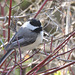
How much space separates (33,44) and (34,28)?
22 cm

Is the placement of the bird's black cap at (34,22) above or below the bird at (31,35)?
above

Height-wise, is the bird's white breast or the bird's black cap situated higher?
the bird's black cap

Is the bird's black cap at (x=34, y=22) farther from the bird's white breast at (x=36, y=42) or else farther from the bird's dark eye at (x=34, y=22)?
the bird's white breast at (x=36, y=42)

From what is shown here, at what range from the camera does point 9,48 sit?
1905 millimetres

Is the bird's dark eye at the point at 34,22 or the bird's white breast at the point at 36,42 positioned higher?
the bird's dark eye at the point at 34,22

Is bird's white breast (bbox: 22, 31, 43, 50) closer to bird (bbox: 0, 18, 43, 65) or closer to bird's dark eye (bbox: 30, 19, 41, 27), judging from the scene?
bird (bbox: 0, 18, 43, 65)

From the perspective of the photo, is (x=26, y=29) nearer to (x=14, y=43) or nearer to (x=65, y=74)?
(x=14, y=43)

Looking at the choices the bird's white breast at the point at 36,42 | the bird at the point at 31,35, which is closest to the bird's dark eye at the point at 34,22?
the bird at the point at 31,35

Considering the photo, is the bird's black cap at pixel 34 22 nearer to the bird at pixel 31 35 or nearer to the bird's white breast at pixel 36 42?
the bird at pixel 31 35

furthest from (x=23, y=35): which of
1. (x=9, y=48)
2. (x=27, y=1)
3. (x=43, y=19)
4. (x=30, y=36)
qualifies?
(x=27, y=1)

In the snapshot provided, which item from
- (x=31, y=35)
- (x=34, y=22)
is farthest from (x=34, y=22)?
(x=31, y=35)

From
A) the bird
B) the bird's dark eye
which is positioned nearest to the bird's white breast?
the bird

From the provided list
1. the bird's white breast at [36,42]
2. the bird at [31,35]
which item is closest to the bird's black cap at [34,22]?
the bird at [31,35]

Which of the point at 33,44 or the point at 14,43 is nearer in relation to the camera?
the point at 14,43
